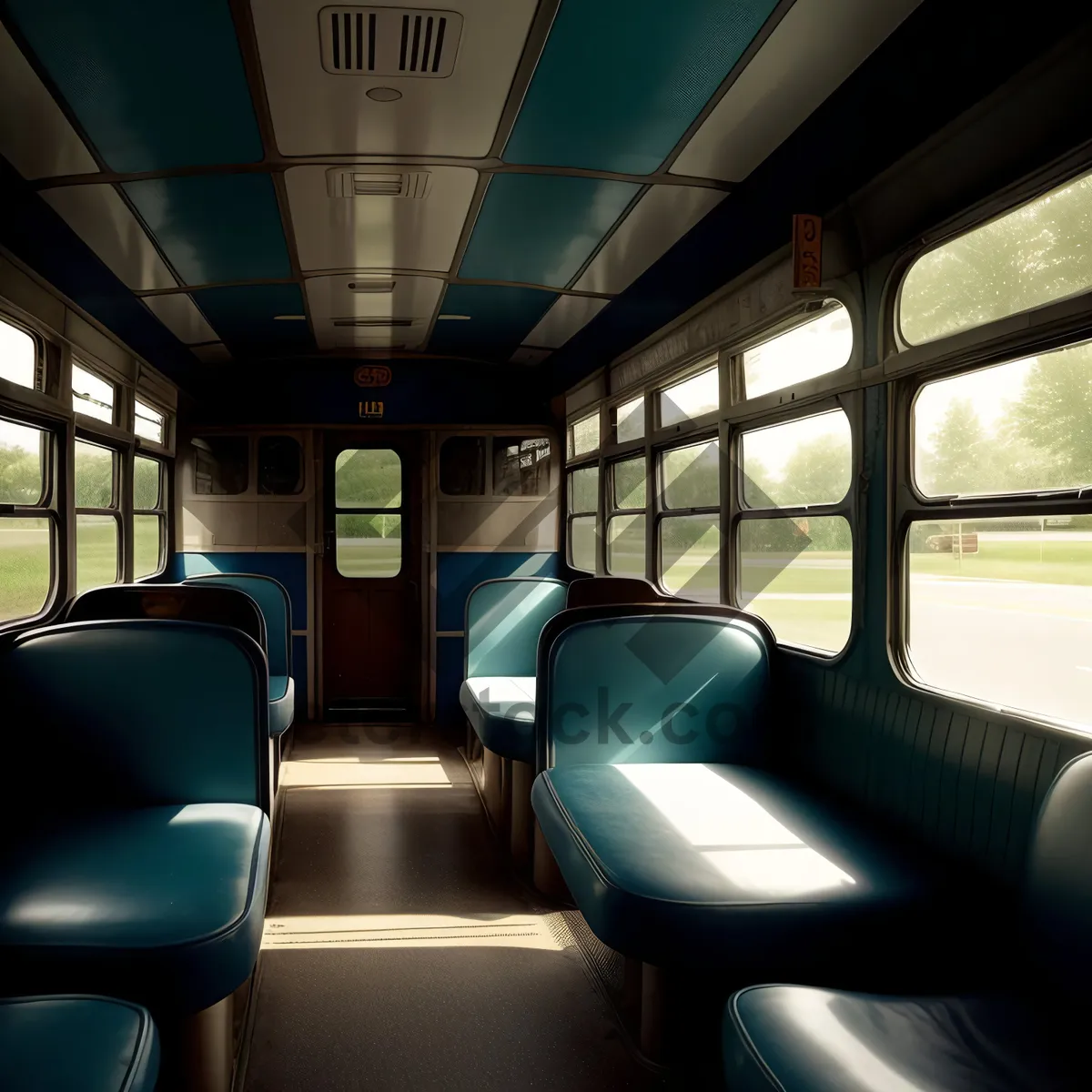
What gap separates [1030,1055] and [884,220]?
1941 millimetres

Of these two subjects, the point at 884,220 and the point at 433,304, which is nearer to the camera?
the point at 884,220

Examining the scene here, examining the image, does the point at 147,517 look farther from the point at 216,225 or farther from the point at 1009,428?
the point at 1009,428

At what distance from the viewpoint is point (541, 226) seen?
339cm

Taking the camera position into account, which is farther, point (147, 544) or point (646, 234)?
point (147, 544)

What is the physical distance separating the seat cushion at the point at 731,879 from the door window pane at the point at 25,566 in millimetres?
2206

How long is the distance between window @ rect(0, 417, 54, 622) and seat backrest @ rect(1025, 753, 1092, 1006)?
321 centimetres

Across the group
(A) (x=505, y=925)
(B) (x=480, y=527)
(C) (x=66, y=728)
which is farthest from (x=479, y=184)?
(B) (x=480, y=527)

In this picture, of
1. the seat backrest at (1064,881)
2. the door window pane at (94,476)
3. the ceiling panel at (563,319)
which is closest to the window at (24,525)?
the door window pane at (94,476)

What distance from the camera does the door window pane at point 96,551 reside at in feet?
12.2

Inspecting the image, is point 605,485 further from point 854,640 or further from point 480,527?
point 854,640

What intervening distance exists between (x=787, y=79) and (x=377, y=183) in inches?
55.4

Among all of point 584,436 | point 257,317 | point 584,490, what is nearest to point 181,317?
point 257,317

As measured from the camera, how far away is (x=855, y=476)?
2.50 meters

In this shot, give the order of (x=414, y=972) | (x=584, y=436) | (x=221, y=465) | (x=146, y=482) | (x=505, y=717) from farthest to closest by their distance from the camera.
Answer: (x=221, y=465) → (x=584, y=436) → (x=146, y=482) → (x=505, y=717) → (x=414, y=972)
